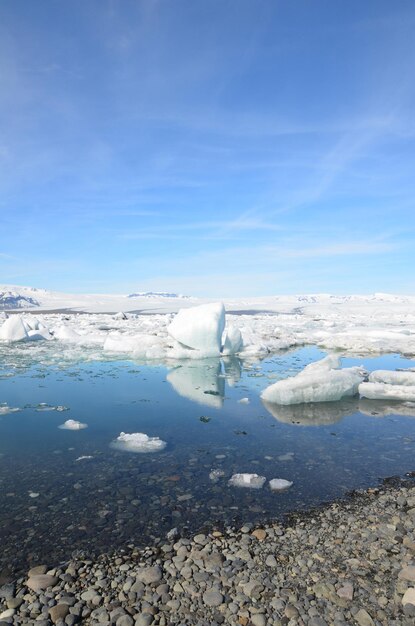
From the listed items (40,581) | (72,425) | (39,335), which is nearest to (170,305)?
(39,335)

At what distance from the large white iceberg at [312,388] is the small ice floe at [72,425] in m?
3.77

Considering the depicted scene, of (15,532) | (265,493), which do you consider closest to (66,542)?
(15,532)

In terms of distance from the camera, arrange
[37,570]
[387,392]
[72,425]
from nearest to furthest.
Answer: [37,570] → [72,425] → [387,392]

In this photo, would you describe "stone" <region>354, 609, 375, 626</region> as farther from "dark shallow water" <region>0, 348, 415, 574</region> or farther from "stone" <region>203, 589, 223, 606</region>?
"dark shallow water" <region>0, 348, 415, 574</region>

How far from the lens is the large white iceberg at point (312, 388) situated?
26.2 feet

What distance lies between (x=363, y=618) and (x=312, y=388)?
226 inches

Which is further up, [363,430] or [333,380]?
[333,380]

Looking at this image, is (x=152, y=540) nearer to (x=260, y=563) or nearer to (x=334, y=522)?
(x=260, y=563)

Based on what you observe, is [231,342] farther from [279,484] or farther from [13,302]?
[13,302]

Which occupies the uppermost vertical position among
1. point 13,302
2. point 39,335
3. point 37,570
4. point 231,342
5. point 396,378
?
point 13,302

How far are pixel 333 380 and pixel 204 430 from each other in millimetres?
3284

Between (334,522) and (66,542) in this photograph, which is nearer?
(66,542)

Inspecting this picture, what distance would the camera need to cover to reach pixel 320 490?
4.34 metres

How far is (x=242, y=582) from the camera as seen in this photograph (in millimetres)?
2791
